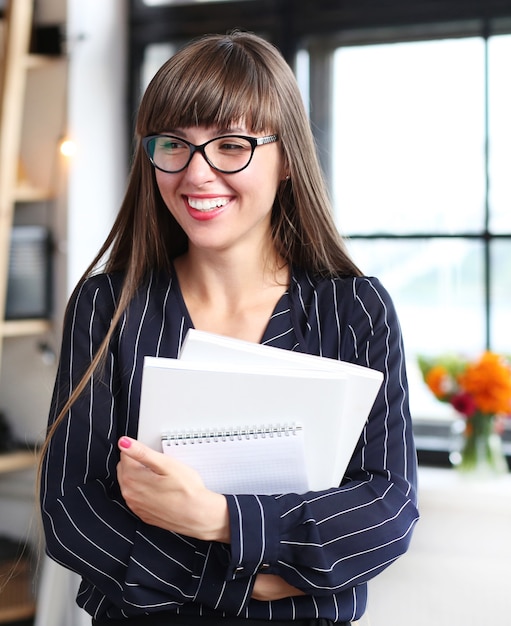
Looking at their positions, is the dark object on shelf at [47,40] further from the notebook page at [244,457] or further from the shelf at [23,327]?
the notebook page at [244,457]

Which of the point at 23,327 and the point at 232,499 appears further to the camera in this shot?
the point at 23,327

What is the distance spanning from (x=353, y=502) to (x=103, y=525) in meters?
0.36

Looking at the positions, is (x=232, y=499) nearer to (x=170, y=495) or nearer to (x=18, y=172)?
(x=170, y=495)

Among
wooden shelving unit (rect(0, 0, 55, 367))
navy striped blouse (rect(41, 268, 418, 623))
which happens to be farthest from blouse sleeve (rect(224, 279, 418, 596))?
wooden shelving unit (rect(0, 0, 55, 367))

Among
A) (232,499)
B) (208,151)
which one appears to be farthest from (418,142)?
(232,499)

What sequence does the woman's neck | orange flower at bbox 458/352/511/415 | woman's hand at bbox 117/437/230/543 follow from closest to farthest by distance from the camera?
woman's hand at bbox 117/437/230/543 → the woman's neck → orange flower at bbox 458/352/511/415

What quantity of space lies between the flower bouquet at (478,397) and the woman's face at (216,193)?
3.64 feet

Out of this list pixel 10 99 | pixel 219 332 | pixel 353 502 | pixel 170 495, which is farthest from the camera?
pixel 10 99

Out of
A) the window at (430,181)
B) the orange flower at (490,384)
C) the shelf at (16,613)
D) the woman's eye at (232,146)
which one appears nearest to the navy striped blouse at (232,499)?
the woman's eye at (232,146)

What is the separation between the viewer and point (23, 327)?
2594 millimetres

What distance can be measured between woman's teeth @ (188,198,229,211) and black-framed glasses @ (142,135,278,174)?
0.14 ft

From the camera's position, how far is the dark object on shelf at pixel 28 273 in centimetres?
261

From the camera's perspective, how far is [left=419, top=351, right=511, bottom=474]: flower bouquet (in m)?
2.18

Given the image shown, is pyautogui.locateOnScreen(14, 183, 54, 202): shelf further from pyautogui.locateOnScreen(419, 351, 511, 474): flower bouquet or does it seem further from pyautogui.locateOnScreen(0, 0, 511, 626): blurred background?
pyautogui.locateOnScreen(419, 351, 511, 474): flower bouquet
